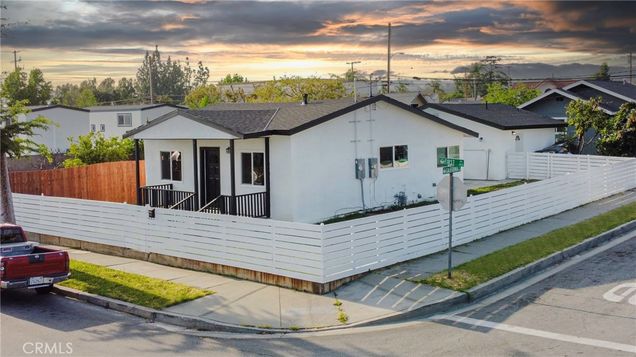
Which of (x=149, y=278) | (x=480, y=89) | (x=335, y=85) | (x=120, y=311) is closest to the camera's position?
(x=120, y=311)

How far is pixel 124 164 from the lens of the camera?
2828 centimetres

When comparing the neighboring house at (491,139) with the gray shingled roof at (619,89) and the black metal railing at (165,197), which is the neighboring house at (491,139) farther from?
the black metal railing at (165,197)

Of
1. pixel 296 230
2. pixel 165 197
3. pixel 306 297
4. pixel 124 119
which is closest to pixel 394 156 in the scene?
pixel 165 197

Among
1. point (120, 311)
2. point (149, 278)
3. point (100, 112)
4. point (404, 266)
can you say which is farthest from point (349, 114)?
point (100, 112)

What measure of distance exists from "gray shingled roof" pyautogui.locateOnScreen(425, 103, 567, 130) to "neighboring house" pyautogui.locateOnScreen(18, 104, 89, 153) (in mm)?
34549

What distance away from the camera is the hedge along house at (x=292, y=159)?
790 inches

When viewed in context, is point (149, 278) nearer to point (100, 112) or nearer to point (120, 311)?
point (120, 311)

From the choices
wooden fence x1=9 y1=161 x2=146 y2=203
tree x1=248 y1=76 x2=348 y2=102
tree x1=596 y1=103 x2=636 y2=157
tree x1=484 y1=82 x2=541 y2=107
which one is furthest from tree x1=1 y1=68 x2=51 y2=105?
tree x1=596 y1=103 x2=636 y2=157

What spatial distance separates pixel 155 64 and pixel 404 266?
131m

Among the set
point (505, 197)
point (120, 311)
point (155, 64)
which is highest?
point (155, 64)

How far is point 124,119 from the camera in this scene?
58.1m

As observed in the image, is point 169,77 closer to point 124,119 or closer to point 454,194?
point 124,119

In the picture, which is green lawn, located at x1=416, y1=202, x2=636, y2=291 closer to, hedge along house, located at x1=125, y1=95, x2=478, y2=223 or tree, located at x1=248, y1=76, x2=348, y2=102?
hedge along house, located at x1=125, y1=95, x2=478, y2=223

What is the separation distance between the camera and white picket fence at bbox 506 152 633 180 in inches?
1206
